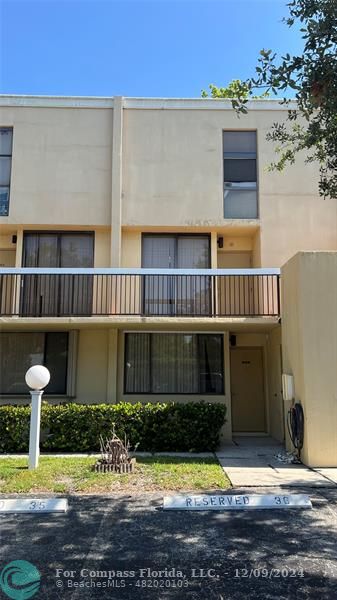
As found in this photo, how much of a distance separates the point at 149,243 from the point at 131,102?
3.77 metres

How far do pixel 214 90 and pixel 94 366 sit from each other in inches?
625

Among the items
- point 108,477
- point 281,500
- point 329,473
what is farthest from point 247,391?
point 281,500

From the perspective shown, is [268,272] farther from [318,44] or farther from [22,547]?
[22,547]

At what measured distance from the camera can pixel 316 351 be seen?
8.78 metres

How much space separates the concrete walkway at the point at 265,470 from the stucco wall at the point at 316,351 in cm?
49

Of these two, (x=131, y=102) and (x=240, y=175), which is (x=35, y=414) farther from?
(x=131, y=102)

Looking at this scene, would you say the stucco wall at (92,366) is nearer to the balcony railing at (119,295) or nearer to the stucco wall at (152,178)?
the balcony railing at (119,295)

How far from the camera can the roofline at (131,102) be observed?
12.7 meters

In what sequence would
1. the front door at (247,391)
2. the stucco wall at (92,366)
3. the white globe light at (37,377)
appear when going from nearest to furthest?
the white globe light at (37,377), the stucco wall at (92,366), the front door at (247,391)

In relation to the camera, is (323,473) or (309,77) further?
(323,473)

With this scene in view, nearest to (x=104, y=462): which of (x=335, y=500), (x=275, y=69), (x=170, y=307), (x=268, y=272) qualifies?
(x=335, y=500)

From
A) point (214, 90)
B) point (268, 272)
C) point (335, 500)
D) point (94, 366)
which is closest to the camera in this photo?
→ point (335, 500)

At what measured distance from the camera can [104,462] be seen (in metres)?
8.07

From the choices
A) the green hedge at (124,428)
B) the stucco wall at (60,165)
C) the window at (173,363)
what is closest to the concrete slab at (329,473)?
the green hedge at (124,428)
